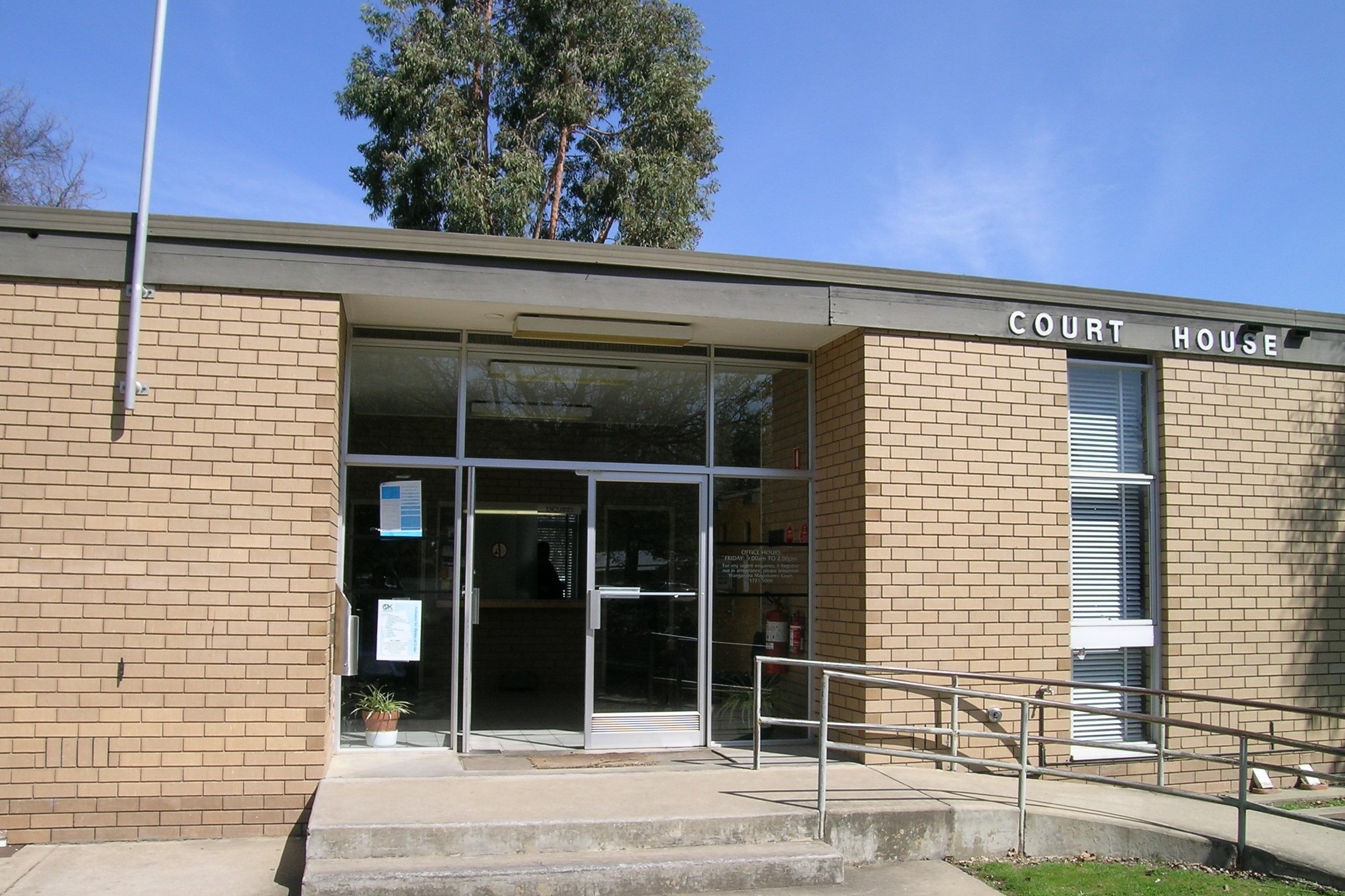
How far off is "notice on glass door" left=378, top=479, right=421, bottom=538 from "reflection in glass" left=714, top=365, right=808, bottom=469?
251 centimetres

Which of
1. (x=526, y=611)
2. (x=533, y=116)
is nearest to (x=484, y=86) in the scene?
(x=533, y=116)

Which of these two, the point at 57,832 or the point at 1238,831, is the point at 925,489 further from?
the point at 57,832

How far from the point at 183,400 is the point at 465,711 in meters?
3.11

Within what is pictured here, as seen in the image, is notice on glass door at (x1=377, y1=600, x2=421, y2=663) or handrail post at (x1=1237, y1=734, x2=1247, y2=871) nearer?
handrail post at (x1=1237, y1=734, x2=1247, y2=871)

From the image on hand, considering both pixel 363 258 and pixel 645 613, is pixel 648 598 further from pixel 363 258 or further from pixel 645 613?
pixel 363 258

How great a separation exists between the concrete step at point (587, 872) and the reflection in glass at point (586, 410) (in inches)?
138

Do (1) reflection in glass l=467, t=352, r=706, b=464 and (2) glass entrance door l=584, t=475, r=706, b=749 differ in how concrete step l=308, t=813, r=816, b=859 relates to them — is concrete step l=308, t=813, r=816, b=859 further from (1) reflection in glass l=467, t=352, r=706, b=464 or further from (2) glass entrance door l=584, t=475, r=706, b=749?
(1) reflection in glass l=467, t=352, r=706, b=464

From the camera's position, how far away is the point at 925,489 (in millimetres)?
8602

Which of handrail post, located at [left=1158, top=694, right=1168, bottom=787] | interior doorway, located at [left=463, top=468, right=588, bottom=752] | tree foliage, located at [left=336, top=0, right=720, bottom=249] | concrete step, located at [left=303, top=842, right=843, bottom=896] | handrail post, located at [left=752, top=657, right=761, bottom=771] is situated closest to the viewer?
concrete step, located at [left=303, top=842, right=843, bottom=896]

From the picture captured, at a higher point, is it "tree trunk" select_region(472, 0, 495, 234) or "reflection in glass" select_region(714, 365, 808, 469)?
"tree trunk" select_region(472, 0, 495, 234)

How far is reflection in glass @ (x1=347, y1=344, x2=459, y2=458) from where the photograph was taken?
8617mm

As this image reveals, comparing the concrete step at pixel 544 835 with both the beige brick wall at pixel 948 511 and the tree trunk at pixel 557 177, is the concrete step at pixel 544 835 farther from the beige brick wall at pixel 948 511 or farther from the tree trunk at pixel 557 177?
the tree trunk at pixel 557 177

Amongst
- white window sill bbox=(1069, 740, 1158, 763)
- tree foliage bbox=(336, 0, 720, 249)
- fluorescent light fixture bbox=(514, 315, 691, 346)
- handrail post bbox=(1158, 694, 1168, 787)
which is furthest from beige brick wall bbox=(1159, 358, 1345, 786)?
tree foliage bbox=(336, 0, 720, 249)

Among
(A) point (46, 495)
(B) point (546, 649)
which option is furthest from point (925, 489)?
(A) point (46, 495)
